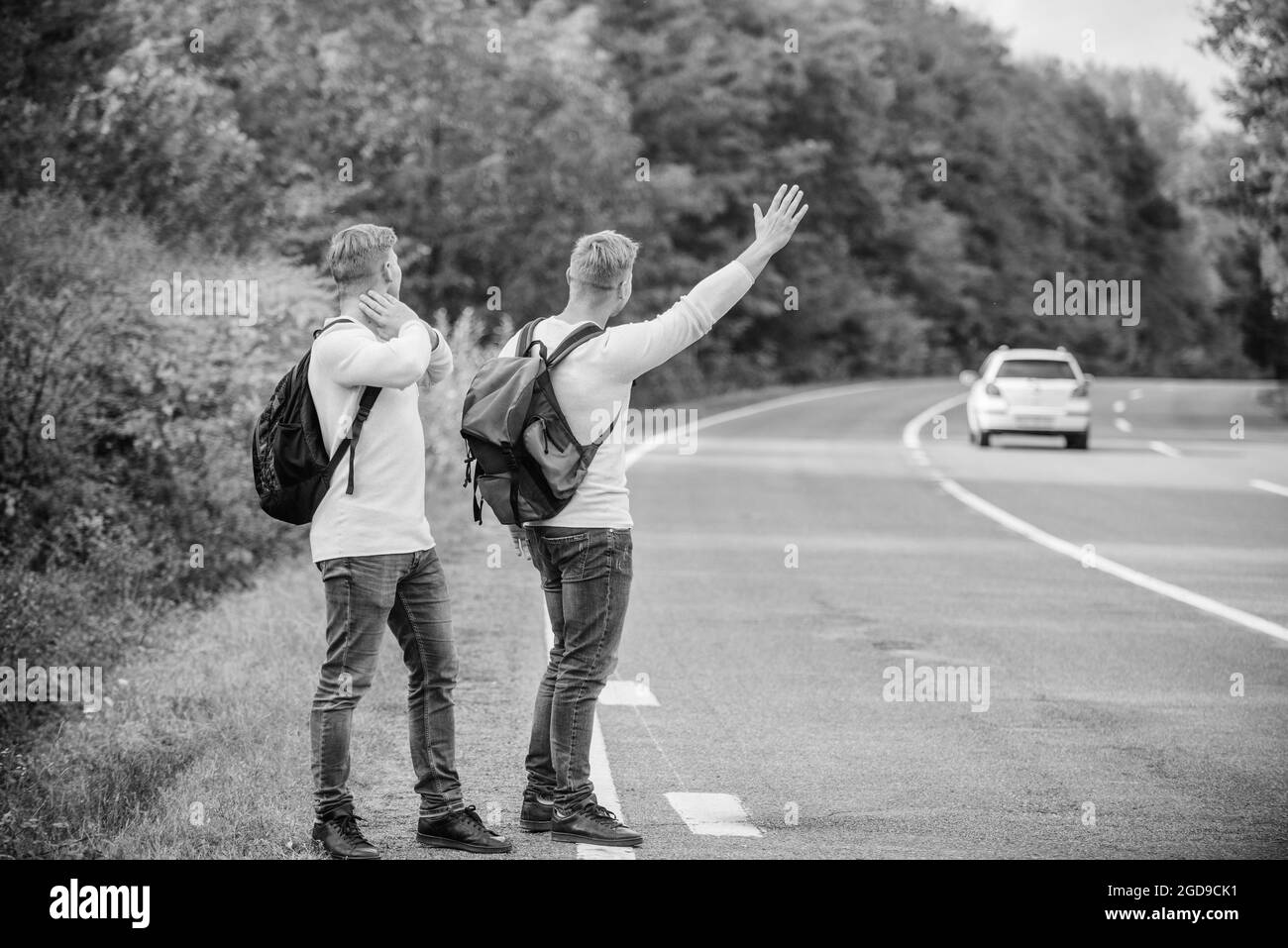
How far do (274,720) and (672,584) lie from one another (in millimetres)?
5664

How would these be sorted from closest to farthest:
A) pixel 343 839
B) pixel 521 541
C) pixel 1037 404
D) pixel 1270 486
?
1. pixel 343 839
2. pixel 521 541
3. pixel 1270 486
4. pixel 1037 404

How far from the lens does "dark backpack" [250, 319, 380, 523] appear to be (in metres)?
6.07

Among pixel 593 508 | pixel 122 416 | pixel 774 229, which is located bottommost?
pixel 593 508

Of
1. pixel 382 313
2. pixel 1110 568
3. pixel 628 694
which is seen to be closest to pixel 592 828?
pixel 382 313

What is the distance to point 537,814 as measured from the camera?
Result: 6.52 meters

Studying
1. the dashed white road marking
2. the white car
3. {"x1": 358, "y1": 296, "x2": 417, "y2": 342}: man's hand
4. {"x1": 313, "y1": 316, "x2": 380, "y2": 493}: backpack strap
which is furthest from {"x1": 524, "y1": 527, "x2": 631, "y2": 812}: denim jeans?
the white car

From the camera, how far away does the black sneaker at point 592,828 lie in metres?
6.25

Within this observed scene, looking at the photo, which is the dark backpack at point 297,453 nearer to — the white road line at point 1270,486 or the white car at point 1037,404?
the white road line at point 1270,486

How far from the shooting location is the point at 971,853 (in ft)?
20.1

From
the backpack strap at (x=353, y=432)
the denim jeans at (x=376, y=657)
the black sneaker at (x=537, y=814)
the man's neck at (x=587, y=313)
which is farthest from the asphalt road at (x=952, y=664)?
the man's neck at (x=587, y=313)

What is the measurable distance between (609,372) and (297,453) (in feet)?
3.46

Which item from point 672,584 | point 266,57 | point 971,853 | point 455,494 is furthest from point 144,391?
point 266,57

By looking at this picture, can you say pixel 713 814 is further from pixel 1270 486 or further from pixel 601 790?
pixel 1270 486
